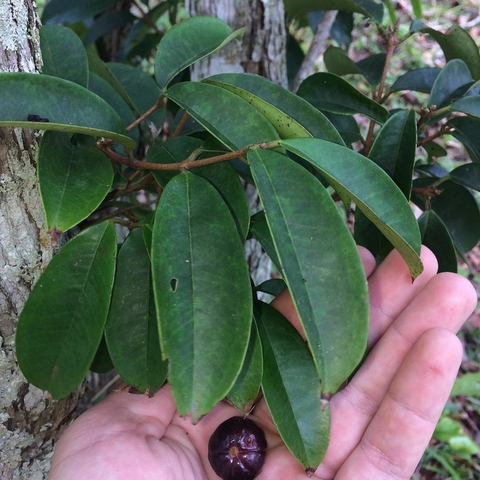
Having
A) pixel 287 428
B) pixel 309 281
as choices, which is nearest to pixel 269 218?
pixel 309 281

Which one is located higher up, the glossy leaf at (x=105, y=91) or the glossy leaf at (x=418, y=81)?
the glossy leaf at (x=105, y=91)

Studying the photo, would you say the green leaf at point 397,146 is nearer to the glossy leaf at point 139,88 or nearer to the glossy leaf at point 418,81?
the glossy leaf at point 418,81

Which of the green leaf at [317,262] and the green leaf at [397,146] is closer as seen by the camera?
the green leaf at [317,262]

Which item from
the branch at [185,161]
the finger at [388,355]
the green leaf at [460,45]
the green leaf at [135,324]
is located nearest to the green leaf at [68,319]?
the green leaf at [135,324]

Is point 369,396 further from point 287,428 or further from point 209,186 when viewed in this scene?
point 209,186

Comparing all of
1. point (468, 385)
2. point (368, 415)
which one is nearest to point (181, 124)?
point (368, 415)

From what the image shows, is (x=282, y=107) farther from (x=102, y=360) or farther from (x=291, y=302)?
(x=102, y=360)

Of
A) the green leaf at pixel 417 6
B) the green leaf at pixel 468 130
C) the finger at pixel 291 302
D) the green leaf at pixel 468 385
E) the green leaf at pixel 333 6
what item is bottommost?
the green leaf at pixel 468 385
